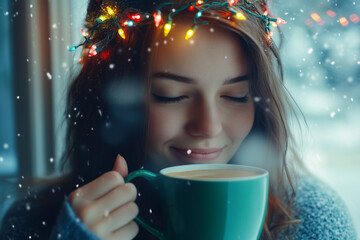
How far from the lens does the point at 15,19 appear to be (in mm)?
550

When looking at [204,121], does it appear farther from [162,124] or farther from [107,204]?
[107,204]

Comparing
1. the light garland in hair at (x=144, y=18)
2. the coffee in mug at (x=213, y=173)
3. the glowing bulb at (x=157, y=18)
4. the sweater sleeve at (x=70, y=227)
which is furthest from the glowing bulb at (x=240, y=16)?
the sweater sleeve at (x=70, y=227)

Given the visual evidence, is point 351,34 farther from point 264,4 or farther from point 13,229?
point 13,229

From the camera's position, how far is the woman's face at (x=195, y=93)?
1.43 feet

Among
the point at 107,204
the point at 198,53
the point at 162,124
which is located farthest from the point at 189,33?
the point at 107,204

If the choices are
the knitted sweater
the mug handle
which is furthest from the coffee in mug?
the knitted sweater

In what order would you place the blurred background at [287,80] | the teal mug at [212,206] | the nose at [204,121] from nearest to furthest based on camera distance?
the teal mug at [212,206] < the nose at [204,121] < the blurred background at [287,80]

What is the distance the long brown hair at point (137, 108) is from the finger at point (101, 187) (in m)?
0.11

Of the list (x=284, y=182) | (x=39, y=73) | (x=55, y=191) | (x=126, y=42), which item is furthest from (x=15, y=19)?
(x=284, y=182)

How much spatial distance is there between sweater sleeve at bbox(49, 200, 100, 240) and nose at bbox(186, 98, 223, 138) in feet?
0.61

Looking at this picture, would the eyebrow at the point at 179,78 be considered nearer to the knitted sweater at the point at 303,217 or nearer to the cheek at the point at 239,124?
the cheek at the point at 239,124

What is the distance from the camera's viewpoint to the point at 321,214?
23.5 inches

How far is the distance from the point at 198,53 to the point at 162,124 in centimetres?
11

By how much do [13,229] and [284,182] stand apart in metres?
0.53
